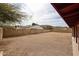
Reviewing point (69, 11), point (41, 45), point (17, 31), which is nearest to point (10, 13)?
point (17, 31)

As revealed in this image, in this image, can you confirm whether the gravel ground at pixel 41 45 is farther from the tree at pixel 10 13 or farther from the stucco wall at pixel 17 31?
the tree at pixel 10 13

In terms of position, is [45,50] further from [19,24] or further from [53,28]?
[19,24]

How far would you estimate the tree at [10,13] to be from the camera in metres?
2.30

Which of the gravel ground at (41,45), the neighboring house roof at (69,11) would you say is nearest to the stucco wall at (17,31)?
the gravel ground at (41,45)

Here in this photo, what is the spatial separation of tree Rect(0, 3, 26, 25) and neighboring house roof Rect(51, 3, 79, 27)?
0.39m

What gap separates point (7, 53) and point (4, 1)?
22.0 inches

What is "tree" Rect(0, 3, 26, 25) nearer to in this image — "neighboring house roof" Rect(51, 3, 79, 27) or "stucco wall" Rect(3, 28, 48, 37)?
"stucco wall" Rect(3, 28, 48, 37)

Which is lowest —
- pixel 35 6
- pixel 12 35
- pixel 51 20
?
pixel 12 35

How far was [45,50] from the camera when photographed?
7.54 ft

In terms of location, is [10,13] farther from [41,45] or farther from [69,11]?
[69,11]

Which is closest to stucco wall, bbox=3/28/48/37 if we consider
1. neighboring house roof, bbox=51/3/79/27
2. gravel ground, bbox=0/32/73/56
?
gravel ground, bbox=0/32/73/56

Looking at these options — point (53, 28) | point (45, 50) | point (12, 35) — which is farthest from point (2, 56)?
point (53, 28)

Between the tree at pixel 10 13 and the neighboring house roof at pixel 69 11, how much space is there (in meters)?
0.39

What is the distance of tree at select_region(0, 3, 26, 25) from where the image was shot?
230 cm
